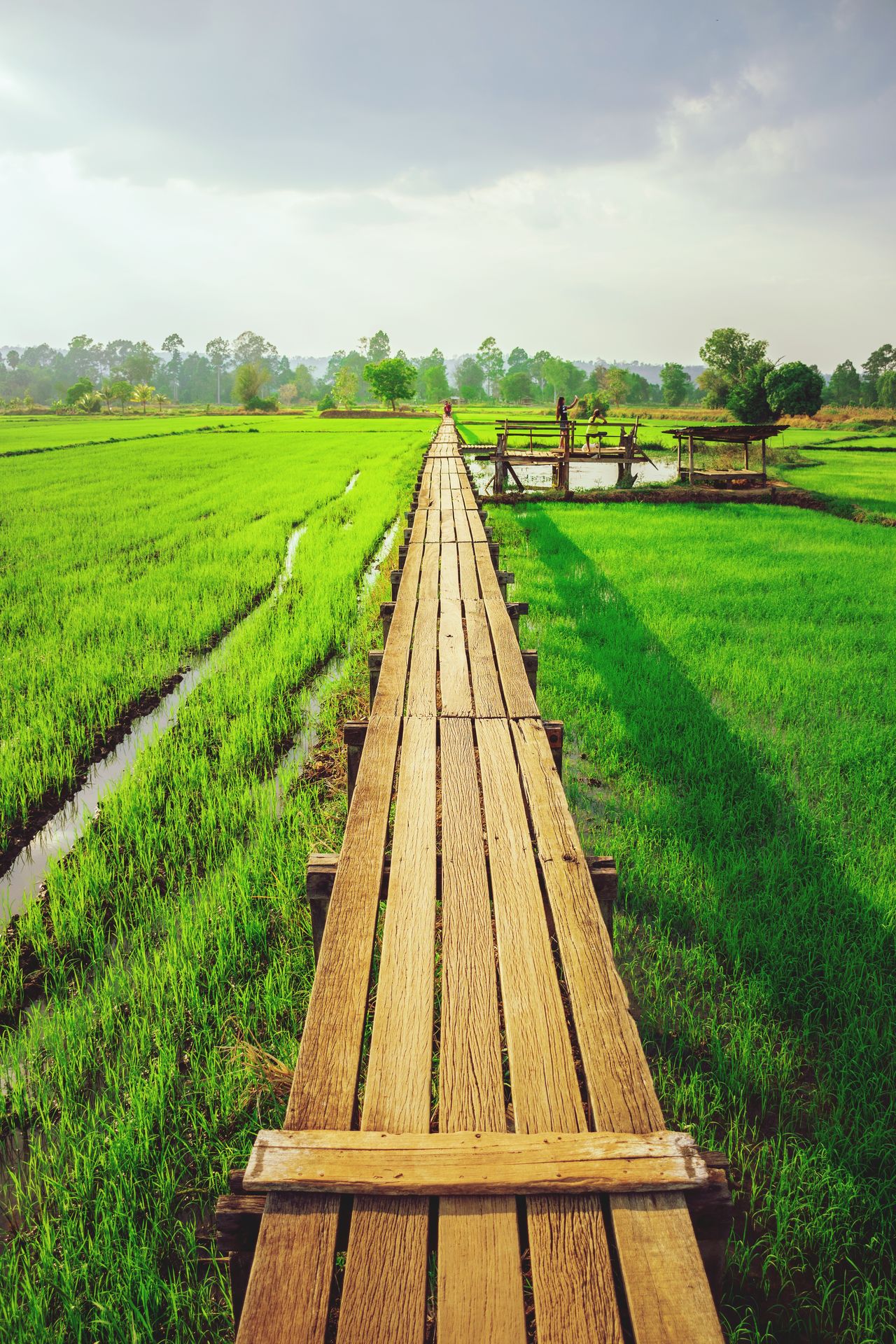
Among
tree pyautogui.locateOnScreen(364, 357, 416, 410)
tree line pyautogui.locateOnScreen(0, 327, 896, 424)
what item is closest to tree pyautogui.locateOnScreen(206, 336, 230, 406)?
tree line pyautogui.locateOnScreen(0, 327, 896, 424)

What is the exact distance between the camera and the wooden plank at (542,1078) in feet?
3.55

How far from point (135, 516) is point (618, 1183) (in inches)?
511

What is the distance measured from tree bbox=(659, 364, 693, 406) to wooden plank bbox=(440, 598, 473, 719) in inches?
3378

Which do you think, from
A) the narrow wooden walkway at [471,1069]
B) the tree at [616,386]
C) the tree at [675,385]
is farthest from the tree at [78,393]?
the narrow wooden walkway at [471,1069]

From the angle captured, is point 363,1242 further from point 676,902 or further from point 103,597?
point 103,597

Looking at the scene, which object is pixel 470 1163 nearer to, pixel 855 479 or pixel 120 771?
pixel 120 771

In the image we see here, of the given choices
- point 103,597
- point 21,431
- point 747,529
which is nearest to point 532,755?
point 103,597

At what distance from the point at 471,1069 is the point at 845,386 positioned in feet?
268

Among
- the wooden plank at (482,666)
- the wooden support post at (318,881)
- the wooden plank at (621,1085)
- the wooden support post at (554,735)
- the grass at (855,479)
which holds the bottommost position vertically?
the wooden plank at (621,1085)

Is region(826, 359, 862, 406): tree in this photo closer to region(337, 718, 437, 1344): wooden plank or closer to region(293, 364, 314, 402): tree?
region(337, 718, 437, 1344): wooden plank

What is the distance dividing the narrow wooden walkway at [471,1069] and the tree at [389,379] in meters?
68.2

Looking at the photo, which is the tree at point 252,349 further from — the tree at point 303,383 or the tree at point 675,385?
the tree at point 675,385

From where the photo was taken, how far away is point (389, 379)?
215ft

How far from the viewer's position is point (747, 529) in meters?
11.0
